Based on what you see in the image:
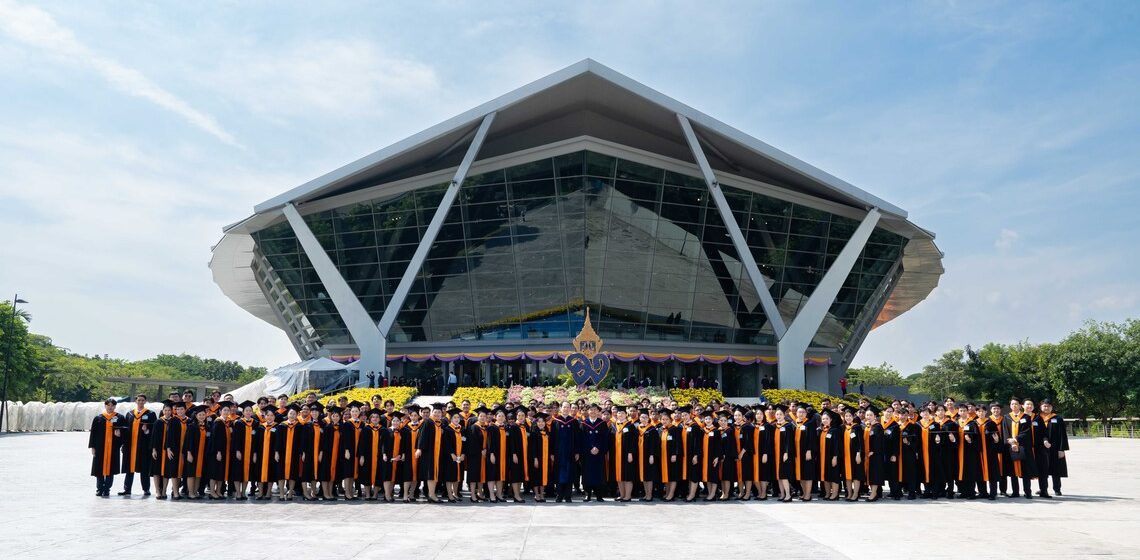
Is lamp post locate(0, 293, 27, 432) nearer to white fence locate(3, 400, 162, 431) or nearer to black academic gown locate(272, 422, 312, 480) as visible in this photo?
white fence locate(3, 400, 162, 431)

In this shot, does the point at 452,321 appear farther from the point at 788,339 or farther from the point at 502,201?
the point at 788,339

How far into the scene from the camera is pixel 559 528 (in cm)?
1084

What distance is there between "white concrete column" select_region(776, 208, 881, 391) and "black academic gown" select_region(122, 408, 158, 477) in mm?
28535

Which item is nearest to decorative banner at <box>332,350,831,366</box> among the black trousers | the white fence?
the white fence

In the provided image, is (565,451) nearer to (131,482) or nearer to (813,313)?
(131,482)

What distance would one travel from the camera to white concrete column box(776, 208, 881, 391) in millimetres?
37594

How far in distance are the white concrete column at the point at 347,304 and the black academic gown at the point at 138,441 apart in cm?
2169

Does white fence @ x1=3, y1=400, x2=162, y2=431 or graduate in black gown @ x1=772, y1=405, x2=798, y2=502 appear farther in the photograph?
white fence @ x1=3, y1=400, x2=162, y2=431

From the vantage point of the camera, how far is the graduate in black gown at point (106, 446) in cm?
1433

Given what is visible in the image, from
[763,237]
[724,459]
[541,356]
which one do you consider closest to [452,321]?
[541,356]

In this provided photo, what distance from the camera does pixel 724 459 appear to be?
14727mm

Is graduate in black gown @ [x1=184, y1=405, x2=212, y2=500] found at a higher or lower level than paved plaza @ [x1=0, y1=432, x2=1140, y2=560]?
higher

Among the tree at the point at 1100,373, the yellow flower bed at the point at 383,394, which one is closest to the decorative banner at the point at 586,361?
the yellow flower bed at the point at 383,394

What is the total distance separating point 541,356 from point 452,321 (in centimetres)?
501
